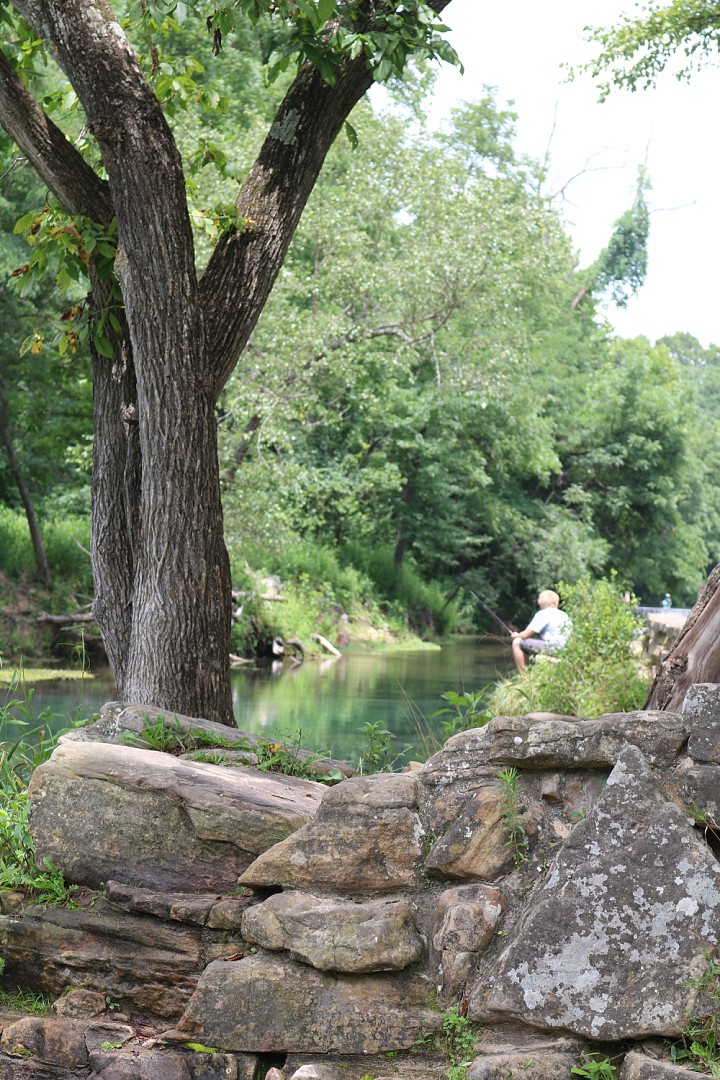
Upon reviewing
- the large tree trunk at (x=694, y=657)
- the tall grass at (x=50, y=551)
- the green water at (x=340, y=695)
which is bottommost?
the green water at (x=340, y=695)

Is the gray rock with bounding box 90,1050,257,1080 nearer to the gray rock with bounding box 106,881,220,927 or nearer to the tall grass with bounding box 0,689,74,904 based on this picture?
the gray rock with bounding box 106,881,220,927

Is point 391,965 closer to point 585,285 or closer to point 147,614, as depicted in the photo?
point 147,614

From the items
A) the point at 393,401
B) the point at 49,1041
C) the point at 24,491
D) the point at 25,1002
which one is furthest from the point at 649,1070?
the point at 393,401

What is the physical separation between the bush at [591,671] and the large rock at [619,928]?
236 inches

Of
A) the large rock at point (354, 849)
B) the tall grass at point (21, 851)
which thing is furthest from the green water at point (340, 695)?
the large rock at point (354, 849)

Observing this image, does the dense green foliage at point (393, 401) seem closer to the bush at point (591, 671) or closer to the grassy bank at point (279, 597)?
the grassy bank at point (279, 597)

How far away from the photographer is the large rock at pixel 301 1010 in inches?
119

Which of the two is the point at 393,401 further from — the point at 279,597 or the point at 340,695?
the point at 340,695

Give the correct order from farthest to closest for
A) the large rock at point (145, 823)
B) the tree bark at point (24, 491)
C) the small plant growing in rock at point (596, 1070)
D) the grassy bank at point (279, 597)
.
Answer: the tree bark at point (24, 491) < the grassy bank at point (279, 597) < the large rock at point (145, 823) < the small plant growing in rock at point (596, 1070)

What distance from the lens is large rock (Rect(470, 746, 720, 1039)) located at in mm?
2818

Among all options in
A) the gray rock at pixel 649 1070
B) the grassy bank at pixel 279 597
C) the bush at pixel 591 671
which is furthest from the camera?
the grassy bank at pixel 279 597

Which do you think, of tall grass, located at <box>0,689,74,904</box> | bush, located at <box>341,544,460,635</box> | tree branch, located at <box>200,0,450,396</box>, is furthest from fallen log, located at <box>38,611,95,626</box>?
tall grass, located at <box>0,689,74,904</box>

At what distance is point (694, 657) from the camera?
377cm

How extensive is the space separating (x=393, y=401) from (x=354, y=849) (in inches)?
915
